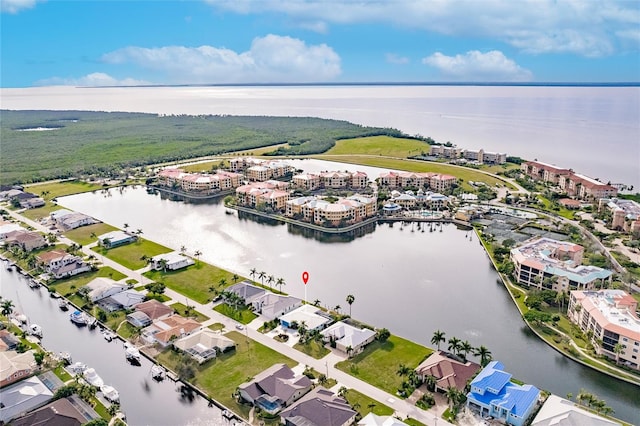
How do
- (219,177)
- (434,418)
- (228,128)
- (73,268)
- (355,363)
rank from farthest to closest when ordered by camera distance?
(228,128), (219,177), (73,268), (355,363), (434,418)

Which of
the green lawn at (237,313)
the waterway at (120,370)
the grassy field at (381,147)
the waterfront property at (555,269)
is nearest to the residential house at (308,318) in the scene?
the green lawn at (237,313)

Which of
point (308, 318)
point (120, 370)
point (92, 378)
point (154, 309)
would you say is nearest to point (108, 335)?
point (154, 309)

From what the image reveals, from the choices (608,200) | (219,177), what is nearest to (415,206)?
(608,200)

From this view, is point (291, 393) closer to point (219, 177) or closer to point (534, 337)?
point (534, 337)

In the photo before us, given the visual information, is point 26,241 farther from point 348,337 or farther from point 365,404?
point 365,404

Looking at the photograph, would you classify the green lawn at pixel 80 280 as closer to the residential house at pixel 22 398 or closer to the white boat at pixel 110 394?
the residential house at pixel 22 398

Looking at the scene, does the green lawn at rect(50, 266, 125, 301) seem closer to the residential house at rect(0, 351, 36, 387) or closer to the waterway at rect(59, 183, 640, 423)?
Result: the waterway at rect(59, 183, 640, 423)
